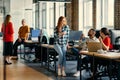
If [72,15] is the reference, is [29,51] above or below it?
below

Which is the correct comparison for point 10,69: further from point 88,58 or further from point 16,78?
point 88,58

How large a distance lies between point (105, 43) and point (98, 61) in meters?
0.39

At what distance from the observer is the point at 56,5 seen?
18766 mm

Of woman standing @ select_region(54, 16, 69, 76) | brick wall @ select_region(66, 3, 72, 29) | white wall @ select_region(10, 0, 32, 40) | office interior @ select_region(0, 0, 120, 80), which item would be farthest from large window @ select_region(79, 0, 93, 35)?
woman standing @ select_region(54, 16, 69, 76)

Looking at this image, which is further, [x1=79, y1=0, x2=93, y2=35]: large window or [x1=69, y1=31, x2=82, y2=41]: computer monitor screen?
[x1=79, y1=0, x2=93, y2=35]: large window

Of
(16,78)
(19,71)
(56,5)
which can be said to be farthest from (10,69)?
(56,5)

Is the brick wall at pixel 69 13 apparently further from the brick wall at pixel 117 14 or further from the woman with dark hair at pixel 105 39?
the woman with dark hair at pixel 105 39

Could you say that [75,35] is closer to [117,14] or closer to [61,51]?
[117,14]

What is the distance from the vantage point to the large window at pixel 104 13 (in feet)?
42.9

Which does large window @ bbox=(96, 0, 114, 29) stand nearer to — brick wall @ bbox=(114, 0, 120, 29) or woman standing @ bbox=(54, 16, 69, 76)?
brick wall @ bbox=(114, 0, 120, 29)

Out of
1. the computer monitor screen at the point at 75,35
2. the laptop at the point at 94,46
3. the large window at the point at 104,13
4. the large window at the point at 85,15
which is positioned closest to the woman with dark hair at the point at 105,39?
the laptop at the point at 94,46

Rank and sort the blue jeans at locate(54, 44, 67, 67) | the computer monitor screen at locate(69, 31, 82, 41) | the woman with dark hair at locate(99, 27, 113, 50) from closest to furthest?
the woman with dark hair at locate(99, 27, 113, 50) → the blue jeans at locate(54, 44, 67, 67) → the computer monitor screen at locate(69, 31, 82, 41)

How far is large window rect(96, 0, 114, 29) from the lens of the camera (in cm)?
1307

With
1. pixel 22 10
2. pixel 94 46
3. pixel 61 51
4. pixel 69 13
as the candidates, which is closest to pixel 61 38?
pixel 61 51
